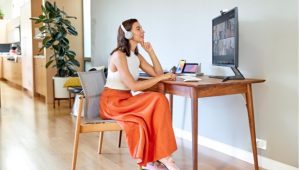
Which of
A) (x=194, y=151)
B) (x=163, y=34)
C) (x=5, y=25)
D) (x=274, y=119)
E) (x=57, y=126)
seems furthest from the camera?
(x=5, y=25)

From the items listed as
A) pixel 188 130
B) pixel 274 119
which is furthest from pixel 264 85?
pixel 188 130

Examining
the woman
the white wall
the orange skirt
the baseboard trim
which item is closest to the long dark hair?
the woman

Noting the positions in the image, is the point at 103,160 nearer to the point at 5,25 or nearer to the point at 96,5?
the point at 96,5

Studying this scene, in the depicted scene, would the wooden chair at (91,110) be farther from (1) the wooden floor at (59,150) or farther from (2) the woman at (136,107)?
(1) the wooden floor at (59,150)

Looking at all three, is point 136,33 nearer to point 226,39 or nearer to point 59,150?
point 226,39

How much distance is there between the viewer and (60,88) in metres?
5.48

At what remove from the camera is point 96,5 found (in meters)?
5.43

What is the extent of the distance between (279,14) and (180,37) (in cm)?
123

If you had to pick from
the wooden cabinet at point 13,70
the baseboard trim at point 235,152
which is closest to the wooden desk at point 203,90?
the baseboard trim at point 235,152

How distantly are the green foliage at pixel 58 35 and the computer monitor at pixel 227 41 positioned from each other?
3200mm

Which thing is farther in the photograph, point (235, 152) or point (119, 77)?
point (235, 152)

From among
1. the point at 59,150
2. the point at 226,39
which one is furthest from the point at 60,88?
the point at 226,39

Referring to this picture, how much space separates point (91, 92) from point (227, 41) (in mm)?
1115

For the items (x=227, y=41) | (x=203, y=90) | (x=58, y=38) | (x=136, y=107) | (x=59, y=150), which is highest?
(x=58, y=38)
